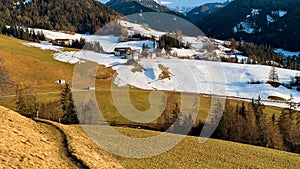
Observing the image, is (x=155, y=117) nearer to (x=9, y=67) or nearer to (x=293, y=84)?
(x=9, y=67)

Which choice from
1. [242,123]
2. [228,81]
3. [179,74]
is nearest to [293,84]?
[228,81]

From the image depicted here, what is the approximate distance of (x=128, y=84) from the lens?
13438cm

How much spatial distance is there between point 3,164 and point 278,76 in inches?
6280

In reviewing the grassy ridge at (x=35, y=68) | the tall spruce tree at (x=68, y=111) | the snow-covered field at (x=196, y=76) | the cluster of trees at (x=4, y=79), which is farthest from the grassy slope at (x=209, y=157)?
the snow-covered field at (x=196, y=76)

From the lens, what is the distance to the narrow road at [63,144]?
94.0 feet

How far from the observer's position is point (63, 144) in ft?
114

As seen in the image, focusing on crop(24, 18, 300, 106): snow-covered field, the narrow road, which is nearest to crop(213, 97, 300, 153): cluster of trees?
the narrow road

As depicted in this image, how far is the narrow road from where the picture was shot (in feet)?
94.0

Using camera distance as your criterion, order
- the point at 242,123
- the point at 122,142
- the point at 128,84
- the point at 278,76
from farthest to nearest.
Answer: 1. the point at 278,76
2. the point at 128,84
3. the point at 242,123
4. the point at 122,142

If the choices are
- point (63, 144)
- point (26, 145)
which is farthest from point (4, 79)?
point (26, 145)

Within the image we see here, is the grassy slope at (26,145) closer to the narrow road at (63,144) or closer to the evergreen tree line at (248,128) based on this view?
the narrow road at (63,144)

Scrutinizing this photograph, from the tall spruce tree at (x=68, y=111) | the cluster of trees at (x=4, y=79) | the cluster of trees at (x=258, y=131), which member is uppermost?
the cluster of trees at (x=4, y=79)

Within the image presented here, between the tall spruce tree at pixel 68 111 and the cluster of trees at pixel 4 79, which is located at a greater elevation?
the cluster of trees at pixel 4 79

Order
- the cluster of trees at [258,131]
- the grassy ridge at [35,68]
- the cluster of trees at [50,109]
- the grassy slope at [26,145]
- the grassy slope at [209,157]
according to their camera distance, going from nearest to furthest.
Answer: the grassy slope at [26,145]
the grassy slope at [209,157]
the cluster of trees at [258,131]
the cluster of trees at [50,109]
the grassy ridge at [35,68]
